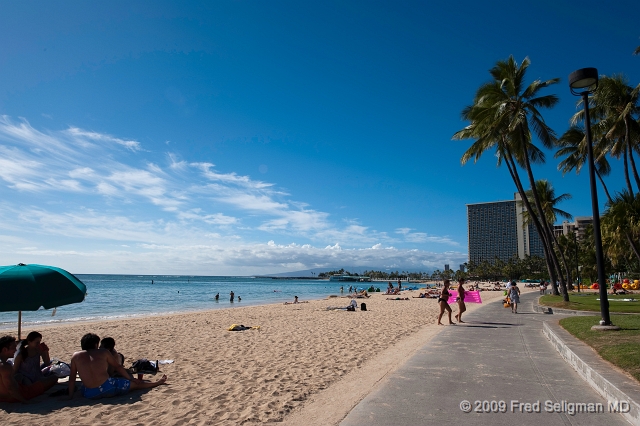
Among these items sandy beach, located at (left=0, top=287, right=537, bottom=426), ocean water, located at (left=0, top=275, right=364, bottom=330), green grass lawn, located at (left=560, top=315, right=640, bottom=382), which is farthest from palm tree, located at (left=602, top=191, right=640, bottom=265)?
ocean water, located at (left=0, top=275, right=364, bottom=330)

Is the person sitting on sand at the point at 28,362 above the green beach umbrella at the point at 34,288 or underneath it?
underneath

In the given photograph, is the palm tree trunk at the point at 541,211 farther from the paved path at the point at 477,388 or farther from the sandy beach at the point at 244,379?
the paved path at the point at 477,388

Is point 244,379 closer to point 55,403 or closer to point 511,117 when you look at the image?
point 55,403

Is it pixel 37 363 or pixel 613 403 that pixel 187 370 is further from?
pixel 613 403

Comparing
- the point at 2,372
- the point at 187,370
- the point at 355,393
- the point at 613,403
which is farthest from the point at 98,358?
the point at 613,403

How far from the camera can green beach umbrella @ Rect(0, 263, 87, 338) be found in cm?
544

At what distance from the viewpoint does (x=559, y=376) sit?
595cm

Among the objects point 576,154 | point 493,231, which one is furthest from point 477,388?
point 493,231

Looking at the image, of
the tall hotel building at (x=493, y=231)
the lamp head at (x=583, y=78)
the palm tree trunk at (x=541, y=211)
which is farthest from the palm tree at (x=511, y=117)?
the tall hotel building at (x=493, y=231)

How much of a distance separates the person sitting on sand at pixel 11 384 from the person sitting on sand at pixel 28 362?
87 mm

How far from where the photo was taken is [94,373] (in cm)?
546

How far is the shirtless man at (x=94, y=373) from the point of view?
542 centimetres

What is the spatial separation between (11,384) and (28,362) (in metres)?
0.37

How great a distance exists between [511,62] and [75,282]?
21.9 metres
